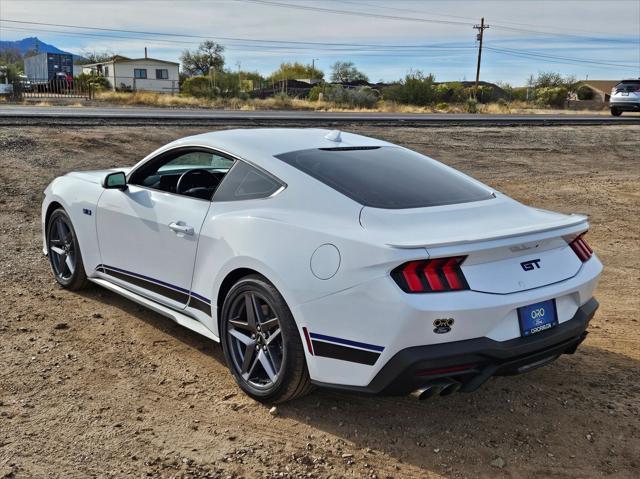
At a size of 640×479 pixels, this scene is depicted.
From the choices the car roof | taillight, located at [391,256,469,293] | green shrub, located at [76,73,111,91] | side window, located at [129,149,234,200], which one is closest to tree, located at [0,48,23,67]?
green shrub, located at [76,73,111,91]

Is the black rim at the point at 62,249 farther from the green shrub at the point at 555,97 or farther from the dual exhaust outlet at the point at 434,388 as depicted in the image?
the green shrub at the point at 555,97

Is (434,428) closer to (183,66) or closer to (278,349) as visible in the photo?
(278,349)

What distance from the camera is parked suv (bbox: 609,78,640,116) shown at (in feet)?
98.8

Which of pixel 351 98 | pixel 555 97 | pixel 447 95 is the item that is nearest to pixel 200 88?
pixel 351 98

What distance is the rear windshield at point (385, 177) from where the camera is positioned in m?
3.79

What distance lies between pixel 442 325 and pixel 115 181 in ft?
9.67

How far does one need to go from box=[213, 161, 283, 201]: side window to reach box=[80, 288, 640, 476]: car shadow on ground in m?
1.20

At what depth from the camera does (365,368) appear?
10.9ft

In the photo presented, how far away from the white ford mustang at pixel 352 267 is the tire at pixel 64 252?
964 mm

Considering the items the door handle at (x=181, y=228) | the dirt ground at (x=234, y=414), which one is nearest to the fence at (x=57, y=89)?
the dirt ground at (x=234, y=414)

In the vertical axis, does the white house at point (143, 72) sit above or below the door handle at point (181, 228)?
above

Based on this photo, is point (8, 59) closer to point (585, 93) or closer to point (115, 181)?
point (585, 93)

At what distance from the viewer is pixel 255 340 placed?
390cm

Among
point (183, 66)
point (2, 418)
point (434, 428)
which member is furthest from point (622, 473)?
point (183, 66)
